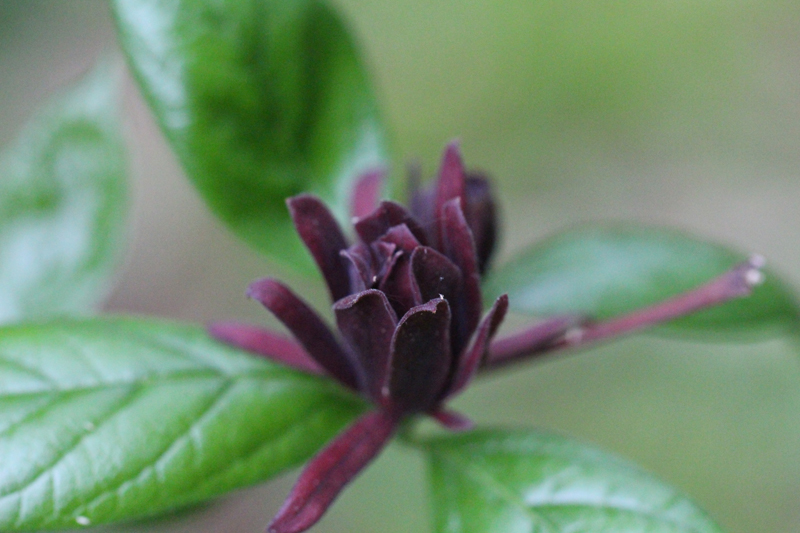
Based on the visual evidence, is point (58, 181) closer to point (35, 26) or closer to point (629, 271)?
point (629, 271)

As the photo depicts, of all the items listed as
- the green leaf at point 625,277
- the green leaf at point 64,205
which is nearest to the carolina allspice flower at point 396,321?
the green leaf at point 625,277

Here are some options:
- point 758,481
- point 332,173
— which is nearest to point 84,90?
point 332,173

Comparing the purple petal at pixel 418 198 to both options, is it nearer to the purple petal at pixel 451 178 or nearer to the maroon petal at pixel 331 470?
the purple petal at pixel 451 178

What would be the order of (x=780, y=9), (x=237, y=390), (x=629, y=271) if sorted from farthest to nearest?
(x=780, y=9) → (x=629, y=271) → (x=237, y=390)

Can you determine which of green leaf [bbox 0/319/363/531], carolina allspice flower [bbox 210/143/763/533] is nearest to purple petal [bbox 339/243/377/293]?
carolina allspice flower [bbox 210/143/763/533]

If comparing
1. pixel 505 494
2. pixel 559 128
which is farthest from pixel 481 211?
pixel 559 128

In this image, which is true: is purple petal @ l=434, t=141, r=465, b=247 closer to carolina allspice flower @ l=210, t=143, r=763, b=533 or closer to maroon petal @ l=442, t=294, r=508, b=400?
carolina allspice flower @ l=210, t=143, r=763, b=533
